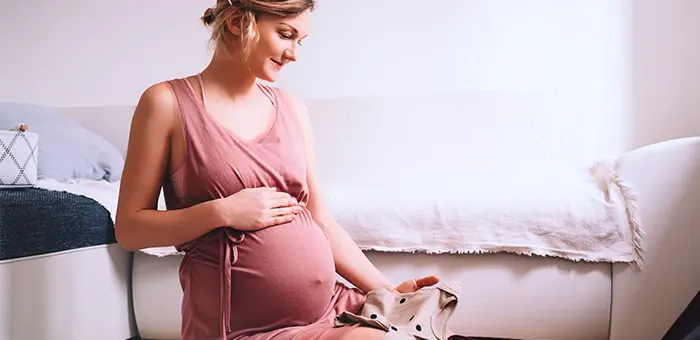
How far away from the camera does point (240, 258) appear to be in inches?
41.9

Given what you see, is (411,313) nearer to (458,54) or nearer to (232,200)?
(232,200)

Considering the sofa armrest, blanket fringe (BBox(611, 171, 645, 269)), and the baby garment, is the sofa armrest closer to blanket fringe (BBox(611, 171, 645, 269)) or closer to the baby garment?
blanket fringe (BBox(611, 171, 645, 269))

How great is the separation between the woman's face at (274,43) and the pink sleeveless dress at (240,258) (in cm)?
10

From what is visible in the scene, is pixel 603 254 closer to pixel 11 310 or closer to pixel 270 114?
pixel 270 114

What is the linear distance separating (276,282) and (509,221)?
2.60 feet

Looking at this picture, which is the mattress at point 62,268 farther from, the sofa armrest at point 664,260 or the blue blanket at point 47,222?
the sofa armrest at point 664,260

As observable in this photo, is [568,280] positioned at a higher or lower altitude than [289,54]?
lower

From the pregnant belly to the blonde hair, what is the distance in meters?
0.28

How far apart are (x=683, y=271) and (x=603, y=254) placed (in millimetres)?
182

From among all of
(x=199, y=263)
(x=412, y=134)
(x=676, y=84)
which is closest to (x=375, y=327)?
(x=199, y=263)

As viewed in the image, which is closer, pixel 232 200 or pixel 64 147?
pixel 232 200

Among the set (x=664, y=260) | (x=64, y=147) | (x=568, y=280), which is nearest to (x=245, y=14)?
(x=568, y=280)

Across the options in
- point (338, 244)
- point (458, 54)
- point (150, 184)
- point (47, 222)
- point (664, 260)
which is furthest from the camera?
point (458, 54)

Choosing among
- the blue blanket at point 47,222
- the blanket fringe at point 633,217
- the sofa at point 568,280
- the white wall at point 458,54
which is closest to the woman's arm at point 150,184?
the blue blanket at point 47,222
